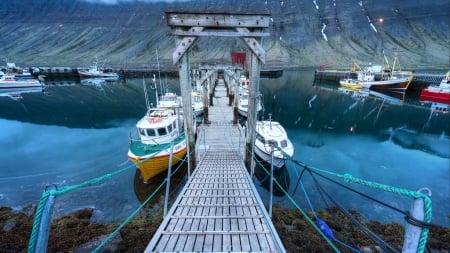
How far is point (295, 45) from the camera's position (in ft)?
375

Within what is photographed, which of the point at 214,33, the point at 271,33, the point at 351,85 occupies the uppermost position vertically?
the point at 271,33

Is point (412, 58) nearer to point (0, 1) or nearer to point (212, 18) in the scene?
point (212, 18)

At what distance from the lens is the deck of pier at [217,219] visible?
11.3 feet

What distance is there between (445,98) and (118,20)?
18414 cm

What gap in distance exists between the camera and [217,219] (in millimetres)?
4289

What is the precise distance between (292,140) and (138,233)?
1678 centimetres

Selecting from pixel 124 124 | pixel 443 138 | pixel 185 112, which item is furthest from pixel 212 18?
pixel 443 138

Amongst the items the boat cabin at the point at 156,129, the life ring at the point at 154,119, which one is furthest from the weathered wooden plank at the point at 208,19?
the life ring at the point at 154,119

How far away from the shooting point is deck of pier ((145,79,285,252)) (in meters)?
3.43

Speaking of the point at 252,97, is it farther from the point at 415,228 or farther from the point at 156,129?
the point at 156,129

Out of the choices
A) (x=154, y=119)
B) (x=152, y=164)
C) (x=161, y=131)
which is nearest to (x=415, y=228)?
(x=152, y=164)

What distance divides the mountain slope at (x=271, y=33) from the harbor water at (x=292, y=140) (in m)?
63.0

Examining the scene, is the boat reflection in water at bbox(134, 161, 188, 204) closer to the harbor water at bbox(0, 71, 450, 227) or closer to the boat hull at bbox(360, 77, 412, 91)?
the harbor water at bbox(0, 71, 450, 227)

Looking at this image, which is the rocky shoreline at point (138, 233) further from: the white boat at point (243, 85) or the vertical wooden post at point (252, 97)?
the white boat at point (243, 85)
